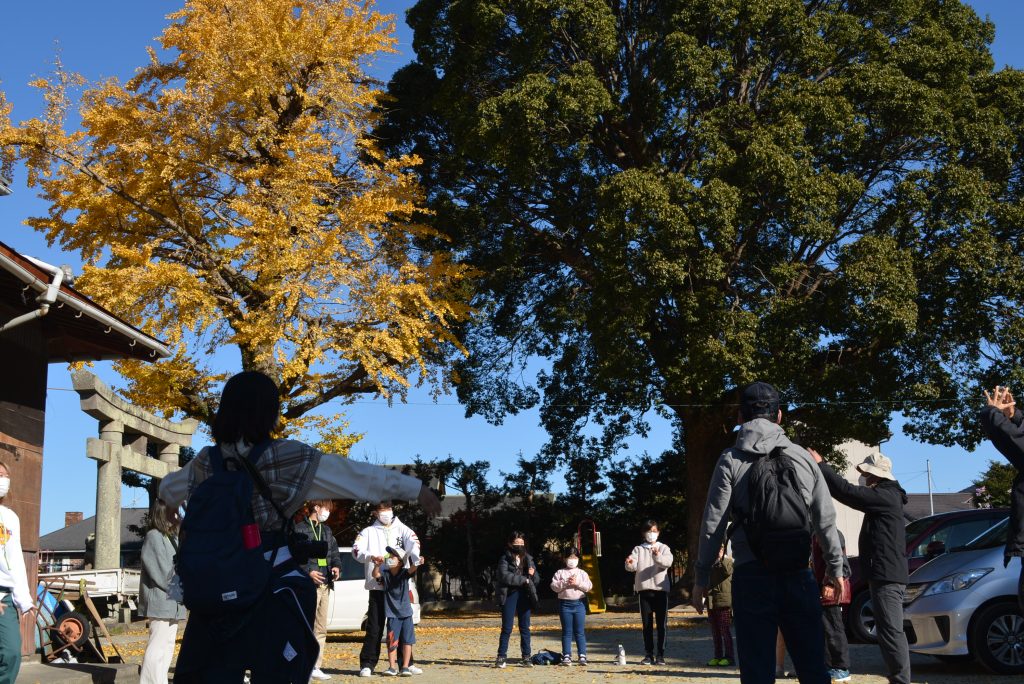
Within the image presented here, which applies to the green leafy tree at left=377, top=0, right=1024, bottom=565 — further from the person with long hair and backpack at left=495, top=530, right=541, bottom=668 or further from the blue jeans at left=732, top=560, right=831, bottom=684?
the blue jeans at left=732, top=560, right=831, bottom=684

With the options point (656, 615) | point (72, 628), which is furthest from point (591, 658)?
point (72, 628)

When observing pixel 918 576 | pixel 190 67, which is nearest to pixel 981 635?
pixel 918 576

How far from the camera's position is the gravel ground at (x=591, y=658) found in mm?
10906

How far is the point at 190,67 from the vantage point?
65.2 feet

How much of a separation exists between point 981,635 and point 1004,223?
1276 cm

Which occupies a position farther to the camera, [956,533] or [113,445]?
[113,445]

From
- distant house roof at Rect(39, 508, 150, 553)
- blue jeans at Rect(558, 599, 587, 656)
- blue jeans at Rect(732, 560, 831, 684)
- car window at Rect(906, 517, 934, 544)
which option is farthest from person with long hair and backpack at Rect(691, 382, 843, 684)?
distant house roof at Rect(39, 508, 150, 553)

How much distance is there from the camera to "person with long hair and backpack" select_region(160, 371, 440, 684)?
12.5ft

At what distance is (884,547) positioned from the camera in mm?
7781

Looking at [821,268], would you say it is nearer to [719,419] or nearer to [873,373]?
[873,373]

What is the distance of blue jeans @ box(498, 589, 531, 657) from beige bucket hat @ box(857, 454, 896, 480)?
590cm

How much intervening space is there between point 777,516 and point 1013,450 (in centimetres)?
251

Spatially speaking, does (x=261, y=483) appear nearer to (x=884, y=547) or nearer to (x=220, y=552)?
(x=220, y=552)

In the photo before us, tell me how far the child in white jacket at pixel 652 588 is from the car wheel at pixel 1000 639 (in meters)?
3.89
